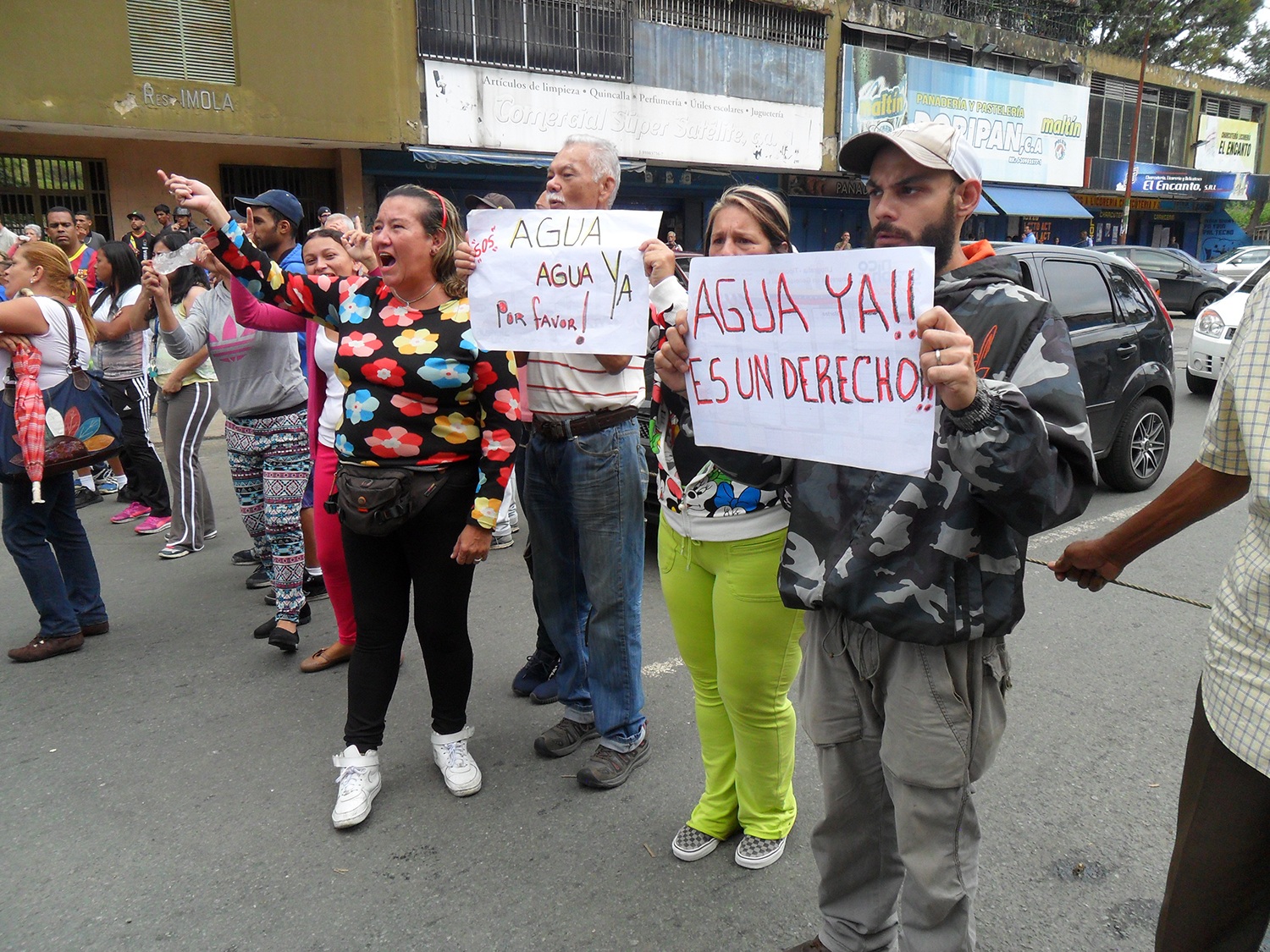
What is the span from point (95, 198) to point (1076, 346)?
13.0 m

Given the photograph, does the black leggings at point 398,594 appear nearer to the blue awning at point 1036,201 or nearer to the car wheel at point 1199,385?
the car wheel at point 1199,385

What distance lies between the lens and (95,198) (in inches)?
518

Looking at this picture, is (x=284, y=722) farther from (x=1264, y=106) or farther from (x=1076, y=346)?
(x=1264, y=106)

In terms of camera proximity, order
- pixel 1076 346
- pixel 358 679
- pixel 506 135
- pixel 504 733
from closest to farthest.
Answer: pixel 358 679
pixel 504 733
pixel 1076 346
pixel 506 135

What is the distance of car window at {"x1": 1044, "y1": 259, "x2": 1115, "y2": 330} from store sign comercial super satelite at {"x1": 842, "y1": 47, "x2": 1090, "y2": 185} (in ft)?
47.1

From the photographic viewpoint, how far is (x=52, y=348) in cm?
440

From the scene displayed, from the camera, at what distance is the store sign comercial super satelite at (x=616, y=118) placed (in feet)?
47.8

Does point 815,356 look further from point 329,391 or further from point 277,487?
point 277,487

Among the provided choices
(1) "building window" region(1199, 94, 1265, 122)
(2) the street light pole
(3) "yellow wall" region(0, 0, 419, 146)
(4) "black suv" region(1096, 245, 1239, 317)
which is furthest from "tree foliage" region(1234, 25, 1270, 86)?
(3) "yellow wall" region(0, 0, 419, 146)

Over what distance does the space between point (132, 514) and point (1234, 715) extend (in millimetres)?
7182

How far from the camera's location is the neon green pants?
97.2 inches

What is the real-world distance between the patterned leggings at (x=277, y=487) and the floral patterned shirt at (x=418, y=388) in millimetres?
1575

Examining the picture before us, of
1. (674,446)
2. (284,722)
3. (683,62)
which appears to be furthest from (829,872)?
(683,62)

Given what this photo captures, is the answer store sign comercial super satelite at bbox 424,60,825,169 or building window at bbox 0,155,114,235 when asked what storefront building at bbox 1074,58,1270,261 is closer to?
store sign comercial super satelite at bbox 424,60,825,169
